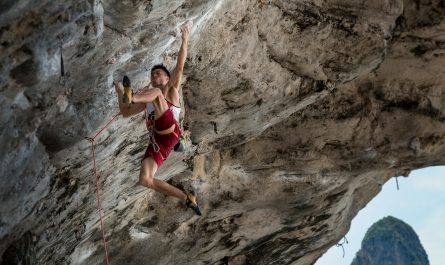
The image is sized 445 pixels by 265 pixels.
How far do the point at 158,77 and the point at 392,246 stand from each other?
2467 inches

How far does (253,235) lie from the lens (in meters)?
12.9

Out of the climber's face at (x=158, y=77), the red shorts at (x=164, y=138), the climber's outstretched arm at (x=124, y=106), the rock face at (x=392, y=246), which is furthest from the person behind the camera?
the rock face at (x=392, y=246)

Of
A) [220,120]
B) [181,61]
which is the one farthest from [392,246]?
[181,61]

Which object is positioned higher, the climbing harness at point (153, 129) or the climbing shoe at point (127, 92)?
the climbing shoe at point (127, 92)

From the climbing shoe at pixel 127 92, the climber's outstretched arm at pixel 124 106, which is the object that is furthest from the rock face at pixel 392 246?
the climbing shoe at pixel 127 92

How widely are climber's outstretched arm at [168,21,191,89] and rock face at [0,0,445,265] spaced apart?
0.17 metres

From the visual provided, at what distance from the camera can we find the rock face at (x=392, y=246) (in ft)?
210

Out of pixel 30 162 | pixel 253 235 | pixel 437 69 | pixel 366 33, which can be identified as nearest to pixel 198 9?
pixel 30 162

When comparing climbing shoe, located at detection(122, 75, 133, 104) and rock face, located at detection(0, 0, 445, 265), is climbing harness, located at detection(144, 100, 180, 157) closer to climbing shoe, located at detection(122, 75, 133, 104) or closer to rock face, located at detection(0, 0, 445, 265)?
rock face, located at detection(0, 0, 445, 265)

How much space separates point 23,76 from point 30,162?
4.23 feet

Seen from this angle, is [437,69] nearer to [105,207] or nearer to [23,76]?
[105,207]

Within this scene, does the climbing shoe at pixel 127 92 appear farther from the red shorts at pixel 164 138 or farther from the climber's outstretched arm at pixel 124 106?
the red shorts at pixel 164 138

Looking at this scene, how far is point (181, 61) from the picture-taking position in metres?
6.32

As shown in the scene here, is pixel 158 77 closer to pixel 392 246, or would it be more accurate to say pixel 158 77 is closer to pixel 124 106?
pixel 124 106
